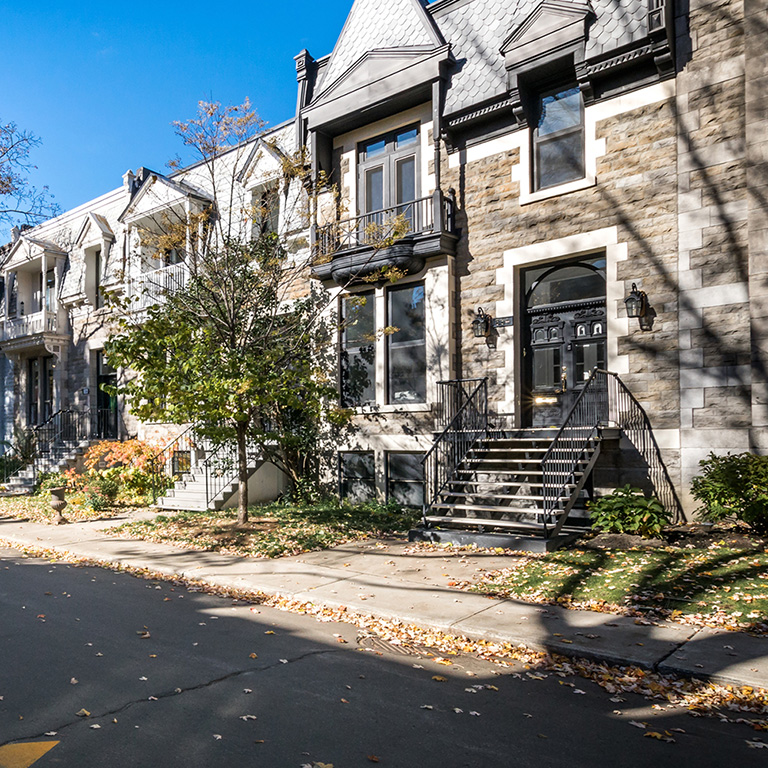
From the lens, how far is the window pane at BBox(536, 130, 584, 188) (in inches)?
479

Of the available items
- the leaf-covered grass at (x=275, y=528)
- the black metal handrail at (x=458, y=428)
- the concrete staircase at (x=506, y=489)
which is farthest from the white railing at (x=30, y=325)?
the concrete staircase at (x=506, y=489)

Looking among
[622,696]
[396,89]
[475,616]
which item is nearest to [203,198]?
[396,89]

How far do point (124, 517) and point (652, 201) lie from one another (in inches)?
484

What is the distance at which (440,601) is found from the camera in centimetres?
729

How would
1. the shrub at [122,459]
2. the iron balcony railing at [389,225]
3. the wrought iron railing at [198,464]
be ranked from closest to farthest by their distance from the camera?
the iron balcony railing at [389,225] → the wrought iron railing at [198,464] → the shrub at [122,459]

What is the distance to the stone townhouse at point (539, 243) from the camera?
33.7 ft

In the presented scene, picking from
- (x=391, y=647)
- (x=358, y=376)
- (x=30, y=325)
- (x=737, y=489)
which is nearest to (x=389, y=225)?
(x=358, y=376)

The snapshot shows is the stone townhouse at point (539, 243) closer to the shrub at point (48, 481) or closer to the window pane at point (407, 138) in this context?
the window pane at point (407, 138)

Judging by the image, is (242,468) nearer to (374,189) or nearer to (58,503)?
(58,503)

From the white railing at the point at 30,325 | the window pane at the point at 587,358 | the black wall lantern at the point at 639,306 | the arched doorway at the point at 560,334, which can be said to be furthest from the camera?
the white railing at the point at 30,325

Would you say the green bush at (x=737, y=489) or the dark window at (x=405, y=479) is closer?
the green bush at (x=737, y=489)

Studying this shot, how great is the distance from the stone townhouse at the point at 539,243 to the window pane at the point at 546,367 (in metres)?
0.04

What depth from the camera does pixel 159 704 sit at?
466cm

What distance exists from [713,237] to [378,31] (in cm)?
893
